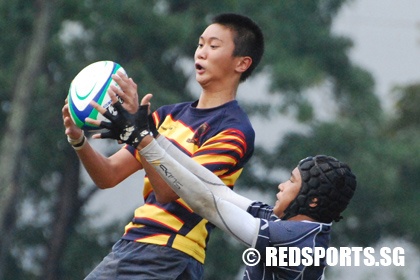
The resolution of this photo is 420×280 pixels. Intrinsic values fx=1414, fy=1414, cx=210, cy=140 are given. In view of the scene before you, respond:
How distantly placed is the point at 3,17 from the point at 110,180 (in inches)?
857

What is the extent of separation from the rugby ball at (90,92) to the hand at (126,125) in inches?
13.0

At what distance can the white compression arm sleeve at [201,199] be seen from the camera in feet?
23.6

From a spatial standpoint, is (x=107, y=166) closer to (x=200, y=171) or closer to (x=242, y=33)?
(x=200, y=171)

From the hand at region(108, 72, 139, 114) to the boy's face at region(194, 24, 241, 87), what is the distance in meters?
0.98

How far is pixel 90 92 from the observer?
Answer: 25.0 feet

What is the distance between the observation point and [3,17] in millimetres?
29547

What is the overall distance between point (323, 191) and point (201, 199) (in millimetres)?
693

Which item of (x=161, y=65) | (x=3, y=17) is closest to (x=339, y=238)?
(x=161, y=65)

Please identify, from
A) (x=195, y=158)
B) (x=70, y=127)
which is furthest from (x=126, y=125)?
(x=70, y=127)

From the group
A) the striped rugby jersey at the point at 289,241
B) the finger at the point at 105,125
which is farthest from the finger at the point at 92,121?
the striped rugby jersey at the point at 289,241

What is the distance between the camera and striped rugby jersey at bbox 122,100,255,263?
25.7ft

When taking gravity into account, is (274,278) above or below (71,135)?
below

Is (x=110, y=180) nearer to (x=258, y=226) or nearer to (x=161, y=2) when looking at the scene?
(x=258, y=226)

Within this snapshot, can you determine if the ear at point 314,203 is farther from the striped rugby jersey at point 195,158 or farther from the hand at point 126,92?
A: the hand at point 126,92
